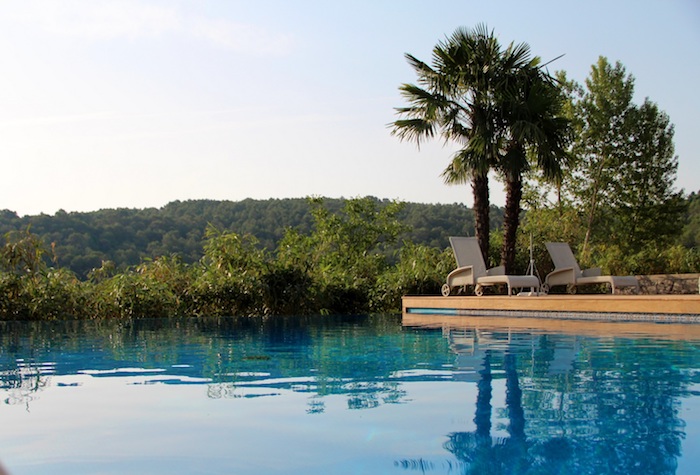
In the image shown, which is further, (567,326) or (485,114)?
(485,114)

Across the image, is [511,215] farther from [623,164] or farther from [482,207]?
[623,164]

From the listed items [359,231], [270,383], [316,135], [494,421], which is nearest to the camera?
[494,421]

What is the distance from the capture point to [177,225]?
1293 inches

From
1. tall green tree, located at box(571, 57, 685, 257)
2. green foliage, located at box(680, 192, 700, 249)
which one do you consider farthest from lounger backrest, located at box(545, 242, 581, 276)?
green foliage, located at box(680, 192, 700, 249)

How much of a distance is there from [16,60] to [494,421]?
46.8ft

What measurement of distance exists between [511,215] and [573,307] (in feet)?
14.3

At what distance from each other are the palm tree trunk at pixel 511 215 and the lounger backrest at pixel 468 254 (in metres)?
1.17

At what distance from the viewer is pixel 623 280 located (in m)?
13.6

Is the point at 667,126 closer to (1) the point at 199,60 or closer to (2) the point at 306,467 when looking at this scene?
(1) the point at 199,60

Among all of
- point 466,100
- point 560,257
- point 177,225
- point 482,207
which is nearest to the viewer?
point 560,257

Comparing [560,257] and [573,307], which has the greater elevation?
[560,257]

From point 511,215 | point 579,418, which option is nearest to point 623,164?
point 511,215

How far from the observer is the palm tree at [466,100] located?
15.4 m

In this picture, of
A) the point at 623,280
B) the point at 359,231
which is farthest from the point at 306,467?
the point at 359,231
